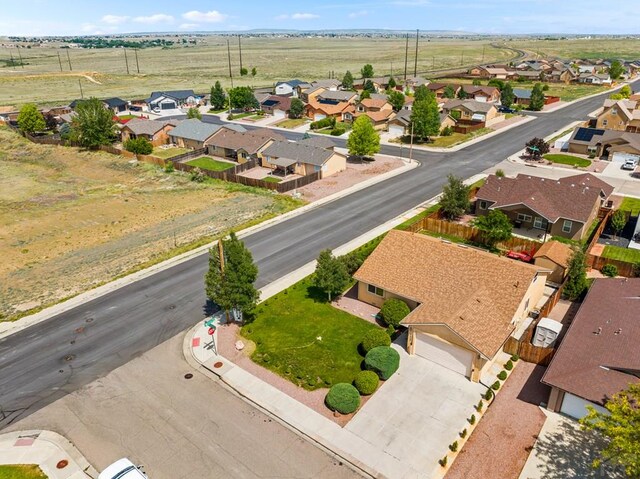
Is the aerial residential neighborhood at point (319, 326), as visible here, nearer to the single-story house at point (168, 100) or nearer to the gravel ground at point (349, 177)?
the gravel ground at point (349, 177)

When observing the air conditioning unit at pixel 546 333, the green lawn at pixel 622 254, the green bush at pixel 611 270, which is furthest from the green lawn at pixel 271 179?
the air conditioning unit at pixel 546 333

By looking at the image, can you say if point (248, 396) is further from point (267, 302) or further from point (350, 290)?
point (350, 290)

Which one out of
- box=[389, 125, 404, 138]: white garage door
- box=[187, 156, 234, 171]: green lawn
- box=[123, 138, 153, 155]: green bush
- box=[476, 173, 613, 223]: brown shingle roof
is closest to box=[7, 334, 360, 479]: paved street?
box=[476, 173, 613, 223]: brown shingle roof

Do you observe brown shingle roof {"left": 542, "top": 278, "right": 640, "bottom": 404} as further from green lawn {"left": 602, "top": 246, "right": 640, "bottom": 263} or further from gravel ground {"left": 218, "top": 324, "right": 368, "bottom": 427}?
gravel ground {"left": 218, "top": 324, "right": 368, "bottom": 427}

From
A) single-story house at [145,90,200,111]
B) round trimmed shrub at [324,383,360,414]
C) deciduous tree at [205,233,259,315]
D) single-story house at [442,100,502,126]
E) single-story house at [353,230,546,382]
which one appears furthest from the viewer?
single-story house at [145,90,200,111]

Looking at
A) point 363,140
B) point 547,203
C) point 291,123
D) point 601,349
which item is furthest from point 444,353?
point 291,123

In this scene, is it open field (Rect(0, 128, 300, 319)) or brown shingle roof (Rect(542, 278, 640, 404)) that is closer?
brown shingle roof (Rect(542, 278, 640, 404))
